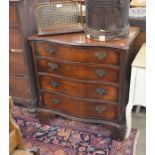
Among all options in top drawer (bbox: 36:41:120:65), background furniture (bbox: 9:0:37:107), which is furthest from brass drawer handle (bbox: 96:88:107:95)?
background furniture (bbox: 9:0:37:107)

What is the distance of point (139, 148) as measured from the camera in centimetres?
183

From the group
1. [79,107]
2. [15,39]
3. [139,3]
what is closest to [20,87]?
[15,39]

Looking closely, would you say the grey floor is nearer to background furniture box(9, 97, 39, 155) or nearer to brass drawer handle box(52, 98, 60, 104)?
brass drawer handle box(52, 98, 60, 104)

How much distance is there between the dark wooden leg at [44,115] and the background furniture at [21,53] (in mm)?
99

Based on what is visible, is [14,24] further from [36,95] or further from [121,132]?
[121,132]

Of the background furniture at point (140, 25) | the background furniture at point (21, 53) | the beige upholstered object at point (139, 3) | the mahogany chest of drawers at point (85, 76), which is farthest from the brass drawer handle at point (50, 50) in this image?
the beige upholstered object at point (139, 3)

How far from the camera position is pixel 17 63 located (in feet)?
6.30

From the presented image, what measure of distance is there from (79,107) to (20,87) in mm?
543

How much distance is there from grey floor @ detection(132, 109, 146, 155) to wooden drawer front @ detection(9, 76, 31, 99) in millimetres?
938

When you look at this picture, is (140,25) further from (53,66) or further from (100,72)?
(53,66)

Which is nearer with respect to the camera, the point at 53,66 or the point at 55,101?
the point at 53,66

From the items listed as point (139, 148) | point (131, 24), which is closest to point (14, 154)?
point (139, 148)

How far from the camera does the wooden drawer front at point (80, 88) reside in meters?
1.69

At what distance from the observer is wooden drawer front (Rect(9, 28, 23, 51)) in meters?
1.78
